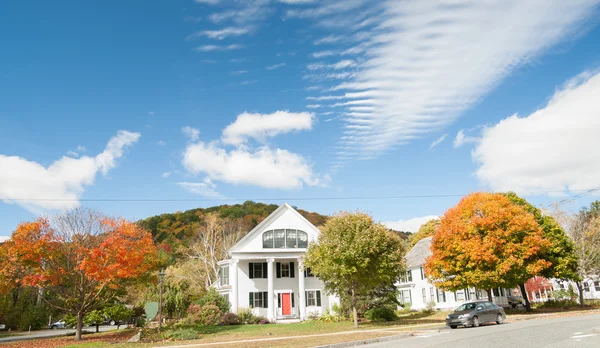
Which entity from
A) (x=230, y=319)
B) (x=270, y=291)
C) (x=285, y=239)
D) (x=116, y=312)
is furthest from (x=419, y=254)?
(x=116, y=312)

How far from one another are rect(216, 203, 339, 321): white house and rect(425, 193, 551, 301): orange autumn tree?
36.0 feet

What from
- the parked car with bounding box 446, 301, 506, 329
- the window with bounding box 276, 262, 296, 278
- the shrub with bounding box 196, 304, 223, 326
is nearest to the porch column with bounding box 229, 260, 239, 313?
the shrub with bounding box 196, 304, 223, 326

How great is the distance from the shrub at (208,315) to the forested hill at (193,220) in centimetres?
3703

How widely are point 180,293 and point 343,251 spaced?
18.8m

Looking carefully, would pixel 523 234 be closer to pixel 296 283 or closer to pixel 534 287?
pixel 296 283

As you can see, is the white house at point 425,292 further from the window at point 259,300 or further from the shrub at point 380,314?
the window at point 259,300

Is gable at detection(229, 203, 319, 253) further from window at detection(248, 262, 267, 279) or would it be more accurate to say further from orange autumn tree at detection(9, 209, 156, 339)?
orange autumn tree at detection(9, 209, 156, 339)

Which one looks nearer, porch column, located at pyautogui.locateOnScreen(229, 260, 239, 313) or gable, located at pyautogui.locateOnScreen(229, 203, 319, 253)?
porch column, located at pyautogui.locateOnScreen(229, 260, 239, 313)

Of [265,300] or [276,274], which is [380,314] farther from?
[265,300]

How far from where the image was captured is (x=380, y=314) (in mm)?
32438

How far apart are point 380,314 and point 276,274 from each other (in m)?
10.8

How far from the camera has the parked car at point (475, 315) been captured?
904 inches

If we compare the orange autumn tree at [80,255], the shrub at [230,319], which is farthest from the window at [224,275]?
the orange autumn tree at [80,255]

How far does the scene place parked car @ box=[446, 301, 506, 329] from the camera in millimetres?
22953
